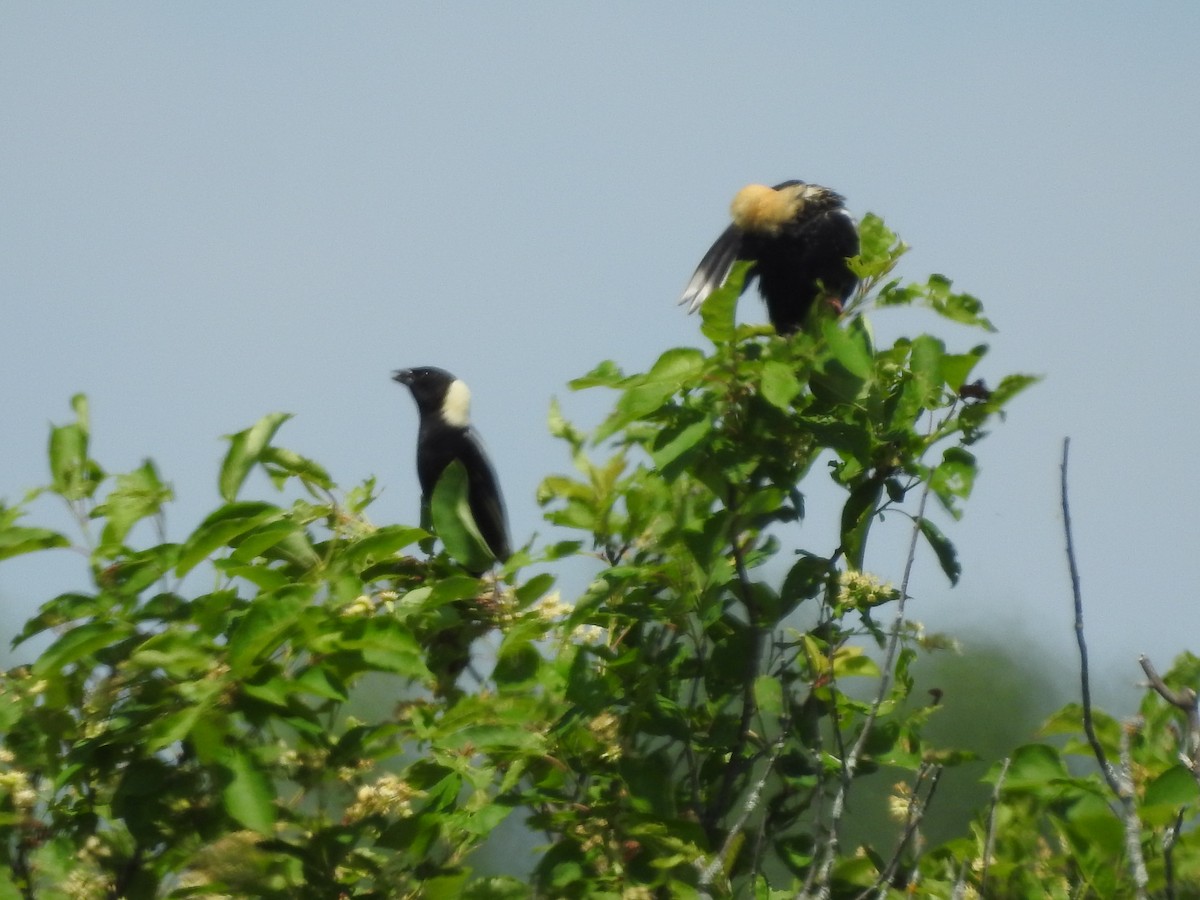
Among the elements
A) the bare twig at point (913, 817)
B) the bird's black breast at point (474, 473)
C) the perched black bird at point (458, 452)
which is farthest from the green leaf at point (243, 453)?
the bird's black breast at point (474, 473)

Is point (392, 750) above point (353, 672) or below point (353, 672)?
below

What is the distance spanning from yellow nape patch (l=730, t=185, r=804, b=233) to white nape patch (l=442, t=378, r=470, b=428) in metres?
1.57

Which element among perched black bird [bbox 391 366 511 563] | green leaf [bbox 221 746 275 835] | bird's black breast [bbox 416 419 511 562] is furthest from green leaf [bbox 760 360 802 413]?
bird's black breast [bbox 416 419 511 562]

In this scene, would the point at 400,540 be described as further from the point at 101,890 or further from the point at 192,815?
the point at 101,890

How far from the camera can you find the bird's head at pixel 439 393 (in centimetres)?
580

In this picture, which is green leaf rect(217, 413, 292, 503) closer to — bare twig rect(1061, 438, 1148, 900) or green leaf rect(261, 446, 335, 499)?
green leaf rect(261, 446, 335, 499)

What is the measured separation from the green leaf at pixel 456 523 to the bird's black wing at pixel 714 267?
70.1 inches

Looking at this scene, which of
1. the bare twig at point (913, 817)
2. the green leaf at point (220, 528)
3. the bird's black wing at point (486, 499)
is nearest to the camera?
the bare twig at point (913, 817)

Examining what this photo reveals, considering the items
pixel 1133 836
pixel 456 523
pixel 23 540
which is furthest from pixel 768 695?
pixel 23 540

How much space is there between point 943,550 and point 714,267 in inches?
85.2

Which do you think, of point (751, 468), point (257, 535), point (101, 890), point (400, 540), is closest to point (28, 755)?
point (101, 890)

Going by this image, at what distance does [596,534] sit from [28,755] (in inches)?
39.6

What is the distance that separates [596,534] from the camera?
2553 millimetres

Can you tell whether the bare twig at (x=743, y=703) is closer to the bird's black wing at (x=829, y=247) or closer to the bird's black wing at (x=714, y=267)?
the bird's black wing at (x=714, y=267)
